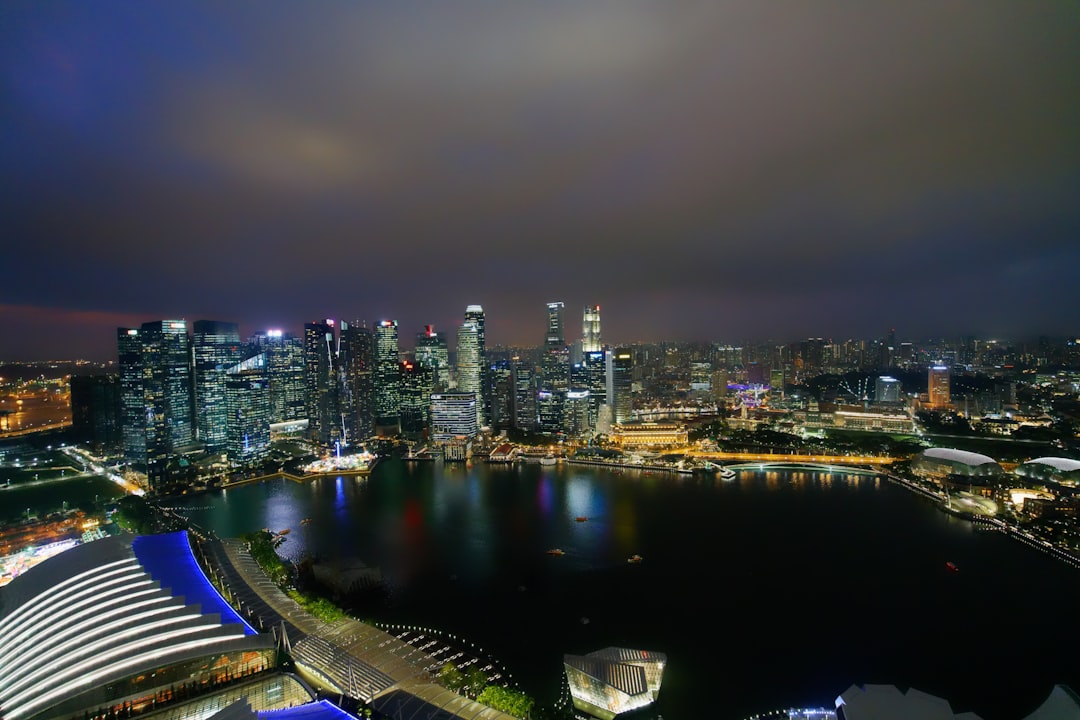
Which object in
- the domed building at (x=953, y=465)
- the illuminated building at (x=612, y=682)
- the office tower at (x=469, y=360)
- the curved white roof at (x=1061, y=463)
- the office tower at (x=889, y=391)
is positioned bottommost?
the illuminated building at (x=612, y=682)

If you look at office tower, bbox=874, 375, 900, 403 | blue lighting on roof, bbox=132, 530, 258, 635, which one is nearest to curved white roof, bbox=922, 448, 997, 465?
office tower, bbox=874, 375, 900, 403

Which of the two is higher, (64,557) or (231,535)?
(64,557)

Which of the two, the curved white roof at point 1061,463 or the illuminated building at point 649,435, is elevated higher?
the curved white roof at point 1061,463

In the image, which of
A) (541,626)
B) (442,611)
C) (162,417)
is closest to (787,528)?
(541,626)

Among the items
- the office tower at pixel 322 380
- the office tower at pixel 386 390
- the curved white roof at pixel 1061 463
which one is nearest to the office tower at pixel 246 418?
the office tower at pixel 322 380

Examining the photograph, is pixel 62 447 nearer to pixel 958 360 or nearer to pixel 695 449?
pixel 695 449

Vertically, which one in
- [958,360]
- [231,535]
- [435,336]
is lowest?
[231,535]

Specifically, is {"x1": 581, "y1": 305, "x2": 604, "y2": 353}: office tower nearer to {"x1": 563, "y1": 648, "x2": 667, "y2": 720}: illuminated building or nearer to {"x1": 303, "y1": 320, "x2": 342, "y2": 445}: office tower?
{"x1": 303, "y1": 320, "x2": 342, "y2": 445}: office tower

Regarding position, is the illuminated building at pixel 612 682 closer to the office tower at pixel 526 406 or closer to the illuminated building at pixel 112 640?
the illuminated building at pixel 112 640
